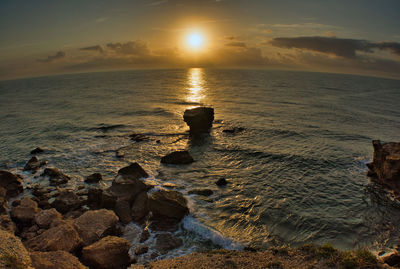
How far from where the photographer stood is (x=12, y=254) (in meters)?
8.91

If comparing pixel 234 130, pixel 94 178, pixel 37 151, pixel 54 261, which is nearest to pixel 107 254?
pixel 54 261

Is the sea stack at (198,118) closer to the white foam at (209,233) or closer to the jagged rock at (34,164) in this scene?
the jagged rock at (34,164)

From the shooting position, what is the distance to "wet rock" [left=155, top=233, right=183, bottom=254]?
1348 cm

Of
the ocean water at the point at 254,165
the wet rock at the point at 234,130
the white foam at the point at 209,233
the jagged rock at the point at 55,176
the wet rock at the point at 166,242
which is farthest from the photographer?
the wet rock at the point at 234,130

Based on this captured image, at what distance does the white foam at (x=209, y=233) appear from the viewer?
13891 millimetres

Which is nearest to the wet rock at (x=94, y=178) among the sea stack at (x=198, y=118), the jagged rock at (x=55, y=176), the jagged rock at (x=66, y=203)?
the jagged rock at (x=55, y=176)

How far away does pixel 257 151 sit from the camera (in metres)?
29.7

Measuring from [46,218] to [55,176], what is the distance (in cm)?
1021

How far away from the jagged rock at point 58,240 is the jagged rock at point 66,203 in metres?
4.76

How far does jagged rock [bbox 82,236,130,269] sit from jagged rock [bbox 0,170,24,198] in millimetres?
12840

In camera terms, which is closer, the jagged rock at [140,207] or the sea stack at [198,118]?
the jagged rock at [140,207]

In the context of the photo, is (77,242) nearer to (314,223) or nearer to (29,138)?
(314,223)

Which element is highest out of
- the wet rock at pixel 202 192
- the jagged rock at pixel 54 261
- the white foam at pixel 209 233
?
the jagged rock at pixel 54 261

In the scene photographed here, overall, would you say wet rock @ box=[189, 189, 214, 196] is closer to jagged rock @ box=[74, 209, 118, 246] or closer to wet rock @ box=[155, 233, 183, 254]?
wet rock @ box=[155, 233, 183, 254]
